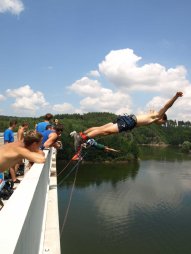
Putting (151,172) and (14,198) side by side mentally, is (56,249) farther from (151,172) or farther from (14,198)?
(151,172)

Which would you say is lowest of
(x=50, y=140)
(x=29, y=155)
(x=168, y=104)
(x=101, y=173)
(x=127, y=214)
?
(x=127, y=214)

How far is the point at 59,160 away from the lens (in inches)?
3063

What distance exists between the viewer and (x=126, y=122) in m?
7.27

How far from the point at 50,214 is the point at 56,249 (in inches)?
61.5

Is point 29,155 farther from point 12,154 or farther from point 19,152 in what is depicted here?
point 12,154

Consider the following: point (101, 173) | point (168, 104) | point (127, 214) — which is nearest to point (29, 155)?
point (168, 104)

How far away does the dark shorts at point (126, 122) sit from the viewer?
23.7ft

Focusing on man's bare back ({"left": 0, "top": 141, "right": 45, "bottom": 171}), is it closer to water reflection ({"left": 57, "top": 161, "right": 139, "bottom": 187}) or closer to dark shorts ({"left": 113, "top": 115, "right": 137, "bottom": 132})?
dark shorts ({"left": 113, "top": 115, "right": 137, "bottom": 132})

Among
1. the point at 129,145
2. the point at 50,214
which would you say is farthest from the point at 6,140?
the point at 129,145

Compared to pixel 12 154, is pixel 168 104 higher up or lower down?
higher up

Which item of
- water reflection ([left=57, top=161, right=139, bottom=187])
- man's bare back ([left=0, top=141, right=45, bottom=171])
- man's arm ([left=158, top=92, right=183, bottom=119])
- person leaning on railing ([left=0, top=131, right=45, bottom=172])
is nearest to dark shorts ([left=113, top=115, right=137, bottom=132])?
man's arm ([left=158, top=92, right=183, bottom=119])

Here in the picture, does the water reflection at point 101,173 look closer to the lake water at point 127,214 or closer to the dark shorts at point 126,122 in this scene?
the lake water at point 127,214

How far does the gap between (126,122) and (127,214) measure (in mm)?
31146

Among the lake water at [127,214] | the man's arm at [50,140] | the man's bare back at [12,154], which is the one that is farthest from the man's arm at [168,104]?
the lake water at [127,214]
